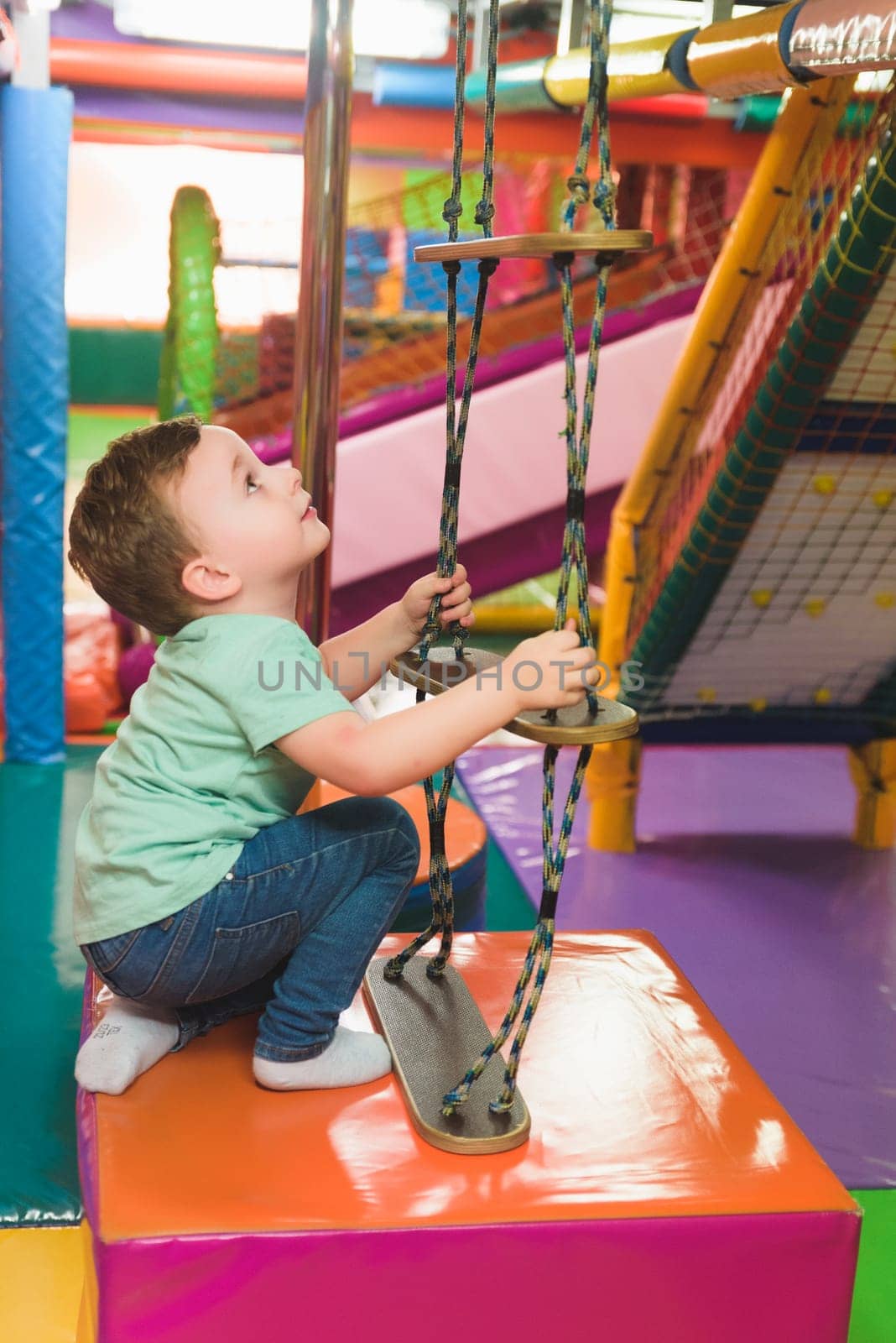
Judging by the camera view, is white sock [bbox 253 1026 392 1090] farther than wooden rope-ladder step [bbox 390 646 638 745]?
Yes

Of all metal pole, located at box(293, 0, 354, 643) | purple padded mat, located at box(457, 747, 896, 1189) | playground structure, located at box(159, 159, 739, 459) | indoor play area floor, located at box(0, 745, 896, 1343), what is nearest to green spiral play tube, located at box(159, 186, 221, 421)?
playground structure, located at box(159, 159, 739, 459)

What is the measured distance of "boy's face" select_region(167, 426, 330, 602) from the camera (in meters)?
1.29

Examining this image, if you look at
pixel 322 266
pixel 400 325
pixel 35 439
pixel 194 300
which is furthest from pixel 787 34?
pixel 400 325

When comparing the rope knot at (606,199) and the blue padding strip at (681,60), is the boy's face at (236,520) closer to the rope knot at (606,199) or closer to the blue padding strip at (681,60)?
the rope knot at (606,199)

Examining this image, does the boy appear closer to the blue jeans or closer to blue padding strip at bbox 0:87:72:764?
the blue jeans

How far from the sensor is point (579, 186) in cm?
109

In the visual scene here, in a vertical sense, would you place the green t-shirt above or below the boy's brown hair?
below

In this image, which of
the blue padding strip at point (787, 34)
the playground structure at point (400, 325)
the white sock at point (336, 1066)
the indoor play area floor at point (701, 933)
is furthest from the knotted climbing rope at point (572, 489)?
the playground structure at point (400, 325)

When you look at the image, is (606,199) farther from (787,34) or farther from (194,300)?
(194,300)

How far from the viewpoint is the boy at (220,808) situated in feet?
4.14

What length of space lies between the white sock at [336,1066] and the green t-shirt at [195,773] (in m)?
0.18

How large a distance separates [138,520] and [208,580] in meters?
0.09

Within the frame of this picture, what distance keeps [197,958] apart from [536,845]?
156 centimetres

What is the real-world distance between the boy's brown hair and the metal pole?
49cm
